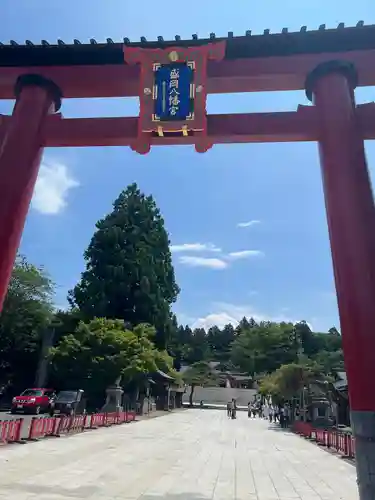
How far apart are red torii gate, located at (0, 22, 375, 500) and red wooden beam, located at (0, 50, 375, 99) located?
2cm

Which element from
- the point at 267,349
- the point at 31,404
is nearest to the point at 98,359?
the point at 31,404

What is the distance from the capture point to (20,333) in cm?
4062

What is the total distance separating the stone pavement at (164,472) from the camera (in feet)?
28.2

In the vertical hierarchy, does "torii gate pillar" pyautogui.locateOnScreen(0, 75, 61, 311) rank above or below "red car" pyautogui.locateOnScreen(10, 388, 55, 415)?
above

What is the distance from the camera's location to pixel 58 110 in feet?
27.6

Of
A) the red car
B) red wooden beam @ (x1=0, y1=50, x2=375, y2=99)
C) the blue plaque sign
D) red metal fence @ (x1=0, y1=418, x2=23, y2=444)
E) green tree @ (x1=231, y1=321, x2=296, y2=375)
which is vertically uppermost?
green tree @ (x1=231, y1=321, x2=296, y2=375)

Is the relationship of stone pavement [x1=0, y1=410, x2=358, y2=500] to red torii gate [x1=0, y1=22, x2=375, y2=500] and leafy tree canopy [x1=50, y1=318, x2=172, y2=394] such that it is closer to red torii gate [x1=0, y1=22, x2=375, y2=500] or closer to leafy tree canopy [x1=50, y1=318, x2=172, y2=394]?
red torii gate [x1=0, y1=22, x2=375, y2=500]

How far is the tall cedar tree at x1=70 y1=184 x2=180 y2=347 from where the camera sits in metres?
43.2

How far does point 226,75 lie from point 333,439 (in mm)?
17188

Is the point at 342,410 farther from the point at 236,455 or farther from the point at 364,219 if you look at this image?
the point at 364,219

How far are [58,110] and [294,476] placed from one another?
35.7 feet

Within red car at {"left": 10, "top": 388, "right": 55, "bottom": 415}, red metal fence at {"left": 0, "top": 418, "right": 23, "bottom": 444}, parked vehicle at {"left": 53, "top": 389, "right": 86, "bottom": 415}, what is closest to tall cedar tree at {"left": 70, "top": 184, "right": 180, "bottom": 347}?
red car at {"left": 10, "top": 388, "right": 55, "bottom": 415}

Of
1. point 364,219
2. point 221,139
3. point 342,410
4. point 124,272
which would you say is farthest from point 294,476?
point 124,272

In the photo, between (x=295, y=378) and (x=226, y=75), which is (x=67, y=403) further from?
(x=226, y=75)
